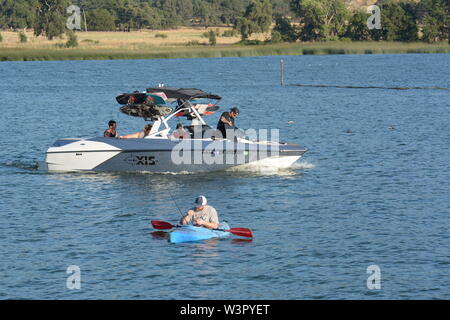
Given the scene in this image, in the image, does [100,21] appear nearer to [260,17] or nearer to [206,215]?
[260,17]

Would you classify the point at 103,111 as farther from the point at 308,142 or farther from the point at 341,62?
the point at 341,62

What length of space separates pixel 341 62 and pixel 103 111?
77099 mm

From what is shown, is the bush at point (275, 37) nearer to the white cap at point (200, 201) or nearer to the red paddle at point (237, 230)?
the red paddle at point (237, 230)

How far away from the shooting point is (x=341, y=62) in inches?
5369

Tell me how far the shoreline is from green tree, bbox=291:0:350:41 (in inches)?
212

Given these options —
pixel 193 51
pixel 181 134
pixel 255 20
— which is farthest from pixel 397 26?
pixel 181 134

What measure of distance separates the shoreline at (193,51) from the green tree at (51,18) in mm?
22652

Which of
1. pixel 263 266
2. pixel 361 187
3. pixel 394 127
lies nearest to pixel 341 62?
pixel 394 127

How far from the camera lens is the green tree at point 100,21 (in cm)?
18988

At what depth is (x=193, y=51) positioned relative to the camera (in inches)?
5167

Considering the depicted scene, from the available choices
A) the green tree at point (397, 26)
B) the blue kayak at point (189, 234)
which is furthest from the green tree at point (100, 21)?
the blue kayak at point (189, 234)

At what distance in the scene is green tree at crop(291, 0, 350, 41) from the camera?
6550 inches

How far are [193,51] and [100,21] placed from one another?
6449cm

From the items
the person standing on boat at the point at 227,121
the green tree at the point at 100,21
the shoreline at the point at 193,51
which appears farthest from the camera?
the green tree at the point at 100,21
